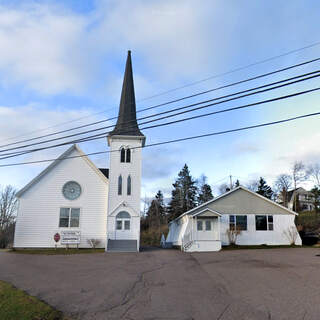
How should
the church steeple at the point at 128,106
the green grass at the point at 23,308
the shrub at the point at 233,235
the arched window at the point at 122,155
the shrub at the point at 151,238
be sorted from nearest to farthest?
the green grass at the point at 23,308 < the shrub at the point at 233,235 < the arched window at the point at 122,155 < the church steeple at the point at 128,106 < the shrub at the point at 151,238

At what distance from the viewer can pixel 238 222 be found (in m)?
25.0

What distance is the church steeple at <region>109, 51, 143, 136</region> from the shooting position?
83.5ft

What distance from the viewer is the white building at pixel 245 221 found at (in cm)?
2419

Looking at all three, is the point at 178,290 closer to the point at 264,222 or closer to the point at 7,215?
the point at 264,222

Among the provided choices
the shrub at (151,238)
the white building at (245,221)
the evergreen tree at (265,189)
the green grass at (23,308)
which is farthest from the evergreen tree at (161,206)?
the green grass at (23,308)

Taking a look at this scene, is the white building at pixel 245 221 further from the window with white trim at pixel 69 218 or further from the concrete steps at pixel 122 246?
the window with white trim at pixel 69 218

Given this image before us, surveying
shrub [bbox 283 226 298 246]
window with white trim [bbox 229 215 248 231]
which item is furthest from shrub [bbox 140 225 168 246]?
shrub [bbox 283 226 298 246]

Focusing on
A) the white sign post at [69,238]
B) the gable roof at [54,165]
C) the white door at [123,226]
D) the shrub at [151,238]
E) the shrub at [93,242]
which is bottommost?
the shrub at [151,238]

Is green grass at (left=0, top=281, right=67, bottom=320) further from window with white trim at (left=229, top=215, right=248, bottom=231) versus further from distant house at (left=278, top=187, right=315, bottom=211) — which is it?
distant house at (left=278, top=187, right=315, bottom=211)

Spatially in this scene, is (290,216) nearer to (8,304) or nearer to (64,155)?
(64,155)

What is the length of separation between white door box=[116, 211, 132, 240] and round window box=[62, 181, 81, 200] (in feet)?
11.8

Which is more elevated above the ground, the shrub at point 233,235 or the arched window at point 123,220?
the arched window at point 123,220

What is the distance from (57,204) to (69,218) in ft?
4.54

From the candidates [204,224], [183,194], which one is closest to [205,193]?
[183,194]
